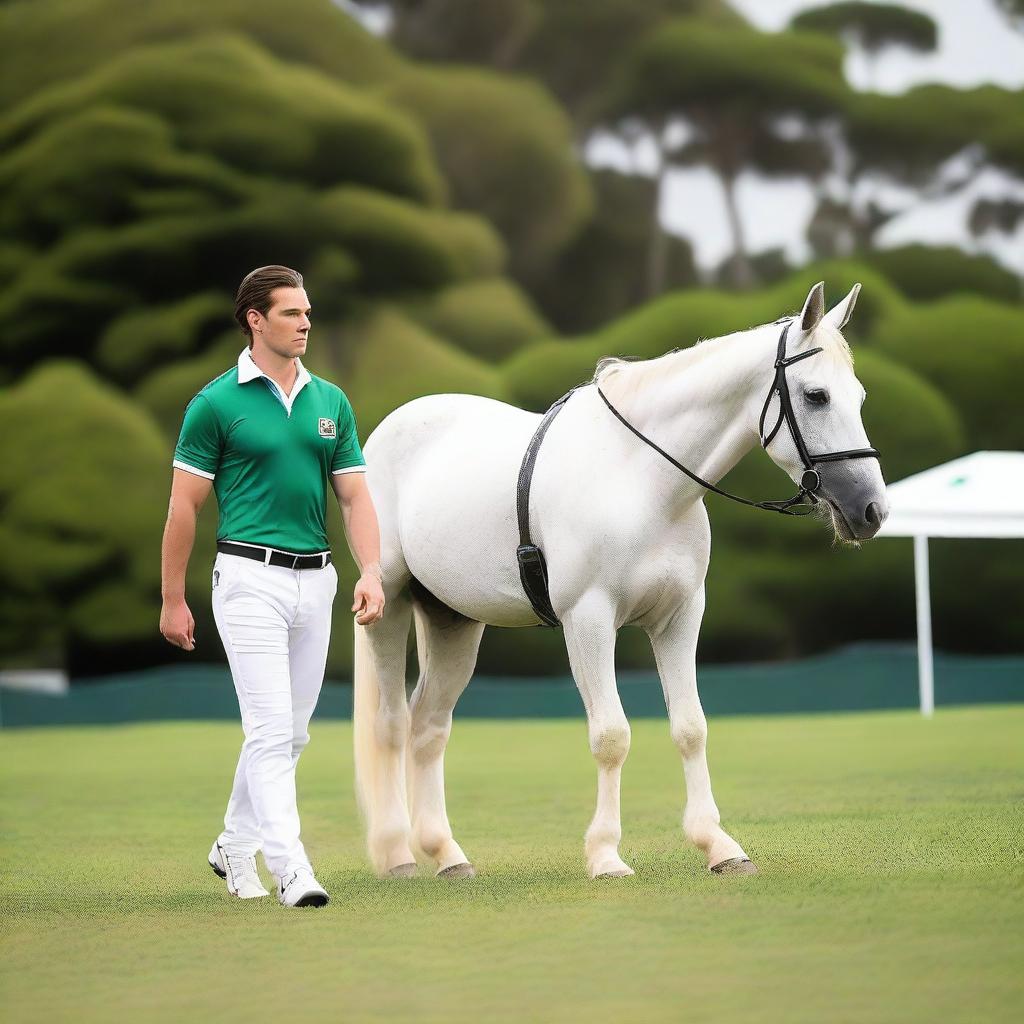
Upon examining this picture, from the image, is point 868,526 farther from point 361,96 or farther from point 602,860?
point 361,96

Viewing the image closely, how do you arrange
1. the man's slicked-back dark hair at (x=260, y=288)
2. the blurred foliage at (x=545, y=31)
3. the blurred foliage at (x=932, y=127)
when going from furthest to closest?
the blurred foliage at (x=545, y=31) < the blurred foliage at (x=932, y=127) < the man's slicked-back dark hair at (x=260, y=288)

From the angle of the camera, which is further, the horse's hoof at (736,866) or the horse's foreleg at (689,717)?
the horse's foreleg at (689,717)

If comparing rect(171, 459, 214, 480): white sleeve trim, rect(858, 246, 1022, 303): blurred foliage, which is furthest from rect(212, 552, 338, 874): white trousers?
rect(858, 246, 1022, 303): blurred foliage

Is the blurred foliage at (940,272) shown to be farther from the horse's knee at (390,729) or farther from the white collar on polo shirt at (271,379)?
the white collar on polo shirt at (271,379)

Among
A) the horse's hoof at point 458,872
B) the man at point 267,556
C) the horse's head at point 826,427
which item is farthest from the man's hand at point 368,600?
the horse's head at point 826,427

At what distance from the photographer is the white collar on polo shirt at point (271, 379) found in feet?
15.2

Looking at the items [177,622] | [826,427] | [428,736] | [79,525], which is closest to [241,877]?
[177,622]

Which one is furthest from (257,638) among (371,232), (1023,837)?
(371,232)

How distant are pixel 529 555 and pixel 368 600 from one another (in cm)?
64

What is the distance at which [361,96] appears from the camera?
1912cm

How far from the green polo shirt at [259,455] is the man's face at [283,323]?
82mm

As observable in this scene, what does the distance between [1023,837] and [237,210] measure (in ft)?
49.0

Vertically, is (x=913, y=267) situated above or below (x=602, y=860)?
above

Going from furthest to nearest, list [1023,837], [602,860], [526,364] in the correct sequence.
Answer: [526,364] → [1023,837] → [602,860]
